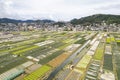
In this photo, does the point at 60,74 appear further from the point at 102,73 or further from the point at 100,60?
the point at 100,60

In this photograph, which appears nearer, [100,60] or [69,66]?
[69,66]

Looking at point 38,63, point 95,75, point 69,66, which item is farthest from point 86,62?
point 38,63

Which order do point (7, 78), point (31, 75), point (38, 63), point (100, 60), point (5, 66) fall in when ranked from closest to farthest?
point (7, 78)
point (31, 75)
point (5, 66)
point (38, 63)
point (100, 60)

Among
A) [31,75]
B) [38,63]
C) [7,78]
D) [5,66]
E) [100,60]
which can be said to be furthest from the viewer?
[100,60]

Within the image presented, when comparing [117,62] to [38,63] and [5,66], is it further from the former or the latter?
[5,66]

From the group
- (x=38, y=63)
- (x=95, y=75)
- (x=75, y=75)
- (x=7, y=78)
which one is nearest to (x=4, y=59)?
(x=38, y=63)

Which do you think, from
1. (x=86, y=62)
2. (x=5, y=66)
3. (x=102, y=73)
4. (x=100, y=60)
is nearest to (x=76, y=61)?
(x=86, y=62)

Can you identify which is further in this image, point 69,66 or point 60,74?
point 69,66

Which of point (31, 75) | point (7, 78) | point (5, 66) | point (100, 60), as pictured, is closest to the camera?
point (7, 78)
